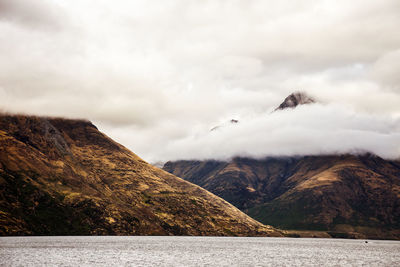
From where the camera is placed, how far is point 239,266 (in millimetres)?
139750

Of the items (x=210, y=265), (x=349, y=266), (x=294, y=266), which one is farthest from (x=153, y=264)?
(x=349, y=266)

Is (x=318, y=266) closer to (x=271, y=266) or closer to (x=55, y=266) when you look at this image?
(x=271, y=266)

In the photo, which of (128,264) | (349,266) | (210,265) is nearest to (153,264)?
(128,264)

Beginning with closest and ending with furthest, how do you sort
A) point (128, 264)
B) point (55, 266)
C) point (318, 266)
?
point (55, 266), point (128, 264), point (318, 266)

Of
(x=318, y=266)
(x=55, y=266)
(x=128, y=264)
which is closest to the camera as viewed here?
(x=55, y=266)

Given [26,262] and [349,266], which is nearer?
[26,262]

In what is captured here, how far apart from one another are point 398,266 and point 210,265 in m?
74.0

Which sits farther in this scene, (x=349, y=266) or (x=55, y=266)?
(x=349, y=266)

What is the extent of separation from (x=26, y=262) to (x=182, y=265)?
5323 centimetres

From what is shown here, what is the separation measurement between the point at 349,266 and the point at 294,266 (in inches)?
917

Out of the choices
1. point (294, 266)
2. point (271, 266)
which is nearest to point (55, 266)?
point (271, 266)

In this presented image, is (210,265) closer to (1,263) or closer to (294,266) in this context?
(294,266)

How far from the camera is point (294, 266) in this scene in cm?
14512

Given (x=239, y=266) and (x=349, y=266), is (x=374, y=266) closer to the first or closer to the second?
(x=349, y=266)
